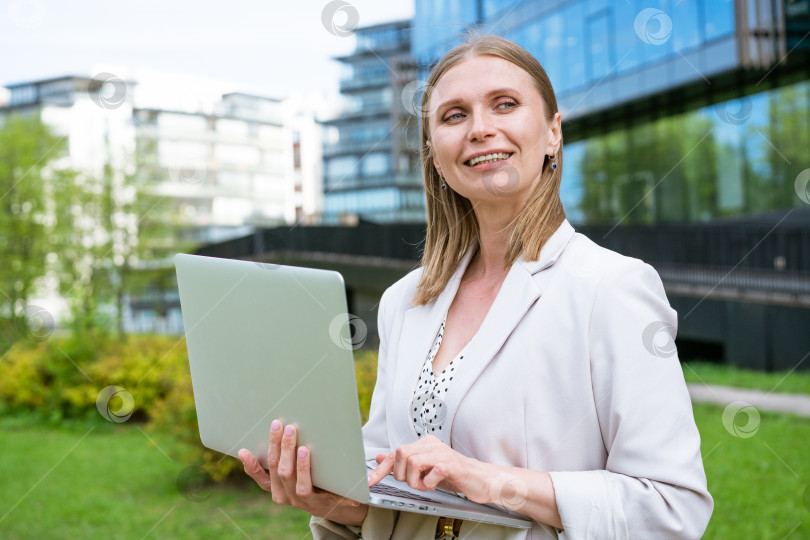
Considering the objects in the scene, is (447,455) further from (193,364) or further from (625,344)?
(193,364)

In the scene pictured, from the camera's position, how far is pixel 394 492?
64.0 inches

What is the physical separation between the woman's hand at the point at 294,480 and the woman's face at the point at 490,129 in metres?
0.77

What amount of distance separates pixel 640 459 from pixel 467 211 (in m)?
0.92

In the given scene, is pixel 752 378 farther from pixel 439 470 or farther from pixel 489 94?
pixel 439 470

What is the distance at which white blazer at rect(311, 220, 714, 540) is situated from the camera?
159 centimetres

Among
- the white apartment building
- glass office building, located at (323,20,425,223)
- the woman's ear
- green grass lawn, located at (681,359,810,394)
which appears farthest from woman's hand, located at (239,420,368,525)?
glass office building, located at (323,20,425,223)

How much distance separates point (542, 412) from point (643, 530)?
311 millimetres

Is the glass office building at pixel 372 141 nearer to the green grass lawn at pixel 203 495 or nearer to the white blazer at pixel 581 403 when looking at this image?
the green grass lawn at pixel 203 495

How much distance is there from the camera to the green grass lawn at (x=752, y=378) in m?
9.77

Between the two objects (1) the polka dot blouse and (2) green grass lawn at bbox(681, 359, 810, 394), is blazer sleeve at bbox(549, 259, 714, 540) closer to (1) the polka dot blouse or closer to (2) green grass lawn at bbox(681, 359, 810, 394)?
(1) the polka dot blouse

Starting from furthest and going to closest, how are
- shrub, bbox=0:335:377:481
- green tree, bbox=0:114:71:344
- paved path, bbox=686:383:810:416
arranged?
1. green tree, bbox=0:114:71:344
2. shrub, bbox=0:335:377:481
3. paved path, bbox=686:383:810:416

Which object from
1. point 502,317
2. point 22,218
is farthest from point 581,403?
point 22,218

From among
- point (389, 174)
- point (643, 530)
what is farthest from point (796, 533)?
point (389, 174)

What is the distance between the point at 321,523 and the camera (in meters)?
1.91
